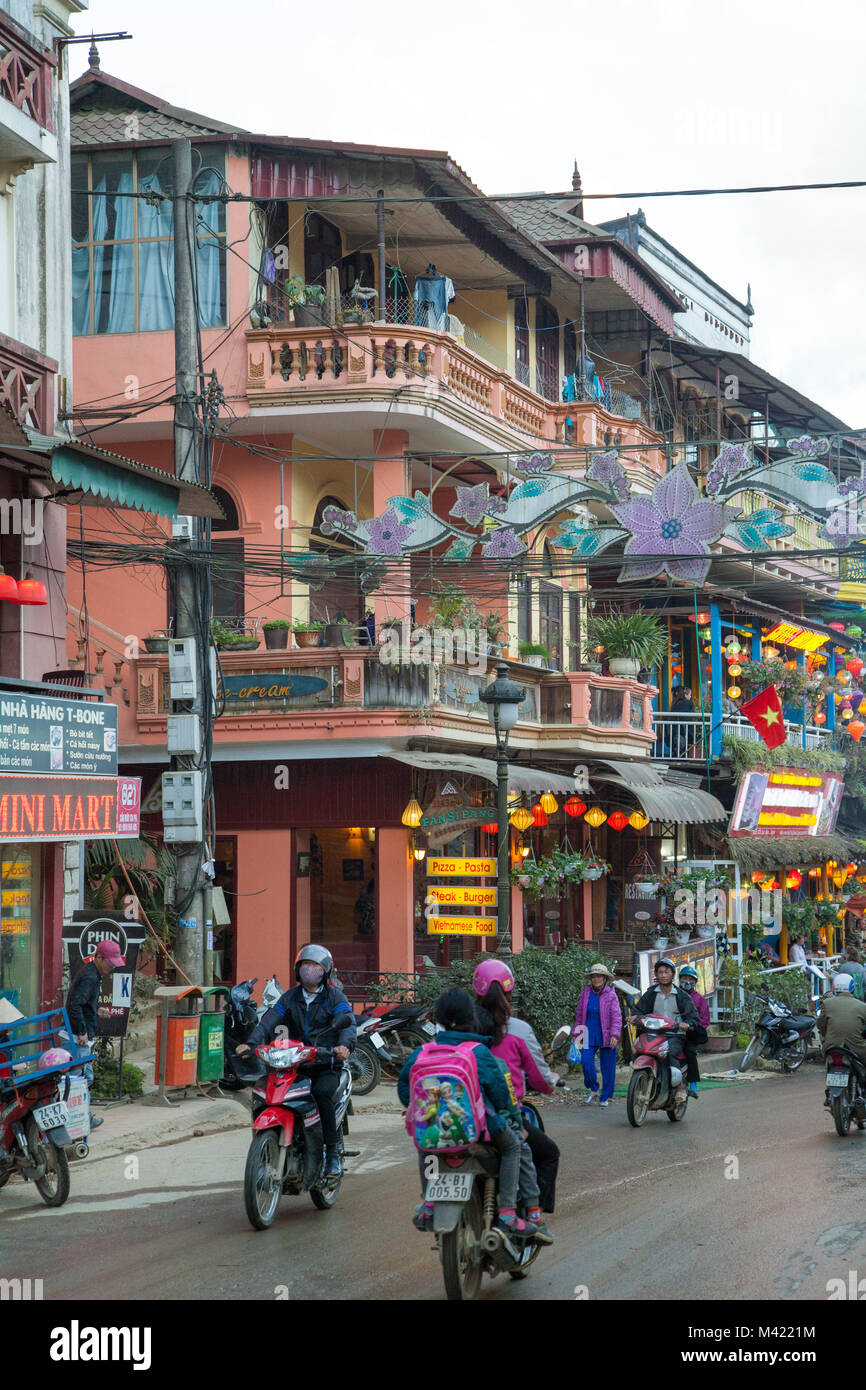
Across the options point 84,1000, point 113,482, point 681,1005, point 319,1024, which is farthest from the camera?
point 681,1005

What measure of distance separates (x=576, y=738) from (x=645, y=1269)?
52.2 feet

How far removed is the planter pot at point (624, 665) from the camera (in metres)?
25.9

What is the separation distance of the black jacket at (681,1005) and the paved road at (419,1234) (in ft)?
4.96

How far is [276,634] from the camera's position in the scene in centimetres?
2077

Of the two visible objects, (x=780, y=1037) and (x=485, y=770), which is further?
(x=780, y=1037)

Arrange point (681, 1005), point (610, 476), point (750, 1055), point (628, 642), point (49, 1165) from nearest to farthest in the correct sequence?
point (49, 1165), point (681, 1005), point (610, 476), point (750, 1055), point (628, 642)

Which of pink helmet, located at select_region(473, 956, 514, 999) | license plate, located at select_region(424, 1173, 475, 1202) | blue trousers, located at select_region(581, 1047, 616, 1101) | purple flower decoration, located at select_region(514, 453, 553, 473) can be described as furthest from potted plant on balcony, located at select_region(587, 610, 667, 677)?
license plate, located at select_region(424, 1173, 475, 1202)

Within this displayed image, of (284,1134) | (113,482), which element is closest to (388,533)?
(113,482)

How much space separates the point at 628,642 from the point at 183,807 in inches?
489

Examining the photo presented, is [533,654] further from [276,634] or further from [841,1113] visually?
[841,1113]

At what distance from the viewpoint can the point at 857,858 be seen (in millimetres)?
35500

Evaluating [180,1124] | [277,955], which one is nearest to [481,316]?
[277,955]

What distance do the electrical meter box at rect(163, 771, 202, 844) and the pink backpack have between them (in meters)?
7.74
